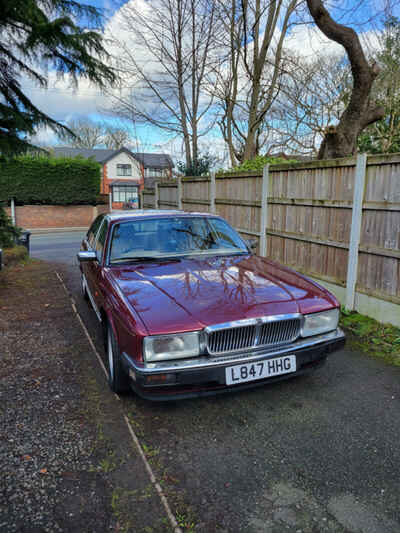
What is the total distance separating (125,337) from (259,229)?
4.97 m

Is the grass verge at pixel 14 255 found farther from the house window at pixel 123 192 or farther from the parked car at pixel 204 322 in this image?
the house window at pixel 123 192

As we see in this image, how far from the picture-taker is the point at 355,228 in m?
4.98

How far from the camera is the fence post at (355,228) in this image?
485 cm

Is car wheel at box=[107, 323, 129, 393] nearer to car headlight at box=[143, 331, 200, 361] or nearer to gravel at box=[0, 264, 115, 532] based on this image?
gravel at box=[0, 264, 115, 532]

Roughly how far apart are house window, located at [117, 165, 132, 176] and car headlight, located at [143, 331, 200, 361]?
49.6m

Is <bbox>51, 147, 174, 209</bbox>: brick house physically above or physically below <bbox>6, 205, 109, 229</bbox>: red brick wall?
above

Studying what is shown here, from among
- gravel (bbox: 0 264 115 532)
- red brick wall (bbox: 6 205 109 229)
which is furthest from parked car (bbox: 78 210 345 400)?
red brick wall (bbox: 6 205 109 229)

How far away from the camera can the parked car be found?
8.38 feet

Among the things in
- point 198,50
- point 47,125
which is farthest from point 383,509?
point 198,50

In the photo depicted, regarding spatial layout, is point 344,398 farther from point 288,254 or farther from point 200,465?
point 288,254

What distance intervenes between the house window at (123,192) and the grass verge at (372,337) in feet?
150

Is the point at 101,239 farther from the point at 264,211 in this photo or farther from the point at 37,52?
the point at 37,52

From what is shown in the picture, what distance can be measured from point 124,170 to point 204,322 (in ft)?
164

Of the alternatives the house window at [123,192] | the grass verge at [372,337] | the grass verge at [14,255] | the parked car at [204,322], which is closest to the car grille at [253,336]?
the parked car at [204,322]
